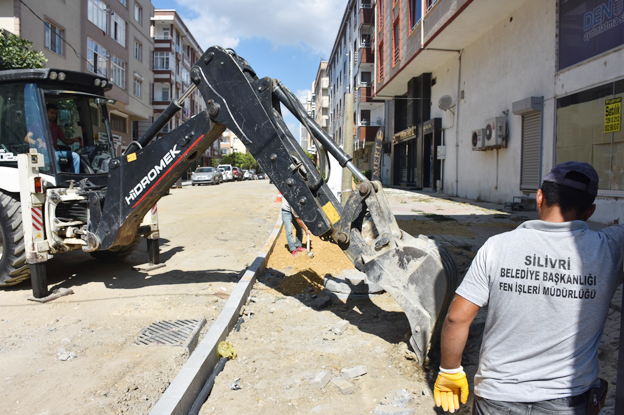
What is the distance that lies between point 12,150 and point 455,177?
17.7m

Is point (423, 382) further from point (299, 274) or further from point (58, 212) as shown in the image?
point (58, 212)

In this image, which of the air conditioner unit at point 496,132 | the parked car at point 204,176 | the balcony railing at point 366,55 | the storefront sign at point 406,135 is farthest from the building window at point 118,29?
the air conditioner unit at point 496,132

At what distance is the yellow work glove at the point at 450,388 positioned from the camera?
6.93 feet

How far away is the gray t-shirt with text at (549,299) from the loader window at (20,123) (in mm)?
5678

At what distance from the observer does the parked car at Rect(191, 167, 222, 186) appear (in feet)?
115

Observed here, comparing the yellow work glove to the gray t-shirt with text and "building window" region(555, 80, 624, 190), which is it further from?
"building window" region(555, 80, 624, 190)

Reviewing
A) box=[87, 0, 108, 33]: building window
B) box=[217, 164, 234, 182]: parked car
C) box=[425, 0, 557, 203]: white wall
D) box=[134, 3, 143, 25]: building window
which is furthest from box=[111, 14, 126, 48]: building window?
box=[425, 0, 557, 203]: white wall

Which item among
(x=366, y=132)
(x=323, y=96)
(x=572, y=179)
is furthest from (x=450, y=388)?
(x=323, y=96)

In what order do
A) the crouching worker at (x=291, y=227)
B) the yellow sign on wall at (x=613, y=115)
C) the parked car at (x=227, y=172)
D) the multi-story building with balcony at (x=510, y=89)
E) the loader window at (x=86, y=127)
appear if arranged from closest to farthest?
1. the loader window at (x=86, y=127)
2. the crouching worker at (x=291, y=227)
3. the yellow sign on wall at (x=613, y=115)
4. the multi-story building with balcony at (x=510, y=89)
5. the parked car at (x=227, y=172)

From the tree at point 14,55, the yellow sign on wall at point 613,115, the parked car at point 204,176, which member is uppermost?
the tree at point 14,55

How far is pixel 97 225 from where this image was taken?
542 cm

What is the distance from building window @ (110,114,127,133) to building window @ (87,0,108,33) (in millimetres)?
6072

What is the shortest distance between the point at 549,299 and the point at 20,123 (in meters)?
6.27

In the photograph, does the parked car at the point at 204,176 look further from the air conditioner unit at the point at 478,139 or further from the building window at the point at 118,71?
the air conditioner unit at the point at 478,139
